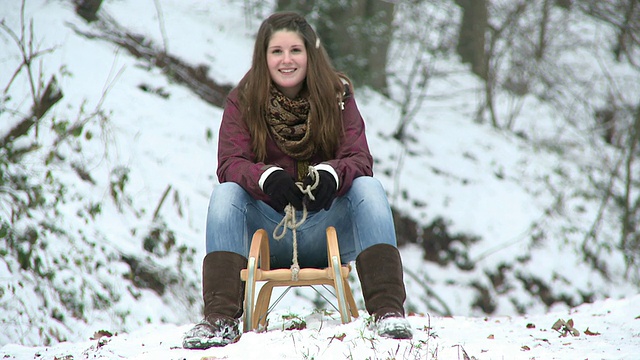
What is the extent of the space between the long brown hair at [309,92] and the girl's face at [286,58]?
0.08 feet

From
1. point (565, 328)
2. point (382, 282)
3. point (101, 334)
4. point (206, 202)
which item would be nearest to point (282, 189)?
point (382, 282)

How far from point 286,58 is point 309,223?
0.72 meters

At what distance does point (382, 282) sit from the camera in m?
2.31

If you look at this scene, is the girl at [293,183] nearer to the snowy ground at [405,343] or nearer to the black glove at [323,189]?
the black glove at [323,189]

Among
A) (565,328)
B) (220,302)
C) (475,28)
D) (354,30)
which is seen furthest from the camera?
(475,28)

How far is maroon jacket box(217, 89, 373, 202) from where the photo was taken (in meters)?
2.45

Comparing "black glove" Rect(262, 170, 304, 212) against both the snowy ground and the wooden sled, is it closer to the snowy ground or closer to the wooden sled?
the wooden sled

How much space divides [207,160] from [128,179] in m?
1.01

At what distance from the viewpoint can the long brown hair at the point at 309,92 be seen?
2631mm

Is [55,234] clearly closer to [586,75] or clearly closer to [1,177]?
[1,177]

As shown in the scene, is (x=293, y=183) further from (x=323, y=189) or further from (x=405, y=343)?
(x=405, y=343)

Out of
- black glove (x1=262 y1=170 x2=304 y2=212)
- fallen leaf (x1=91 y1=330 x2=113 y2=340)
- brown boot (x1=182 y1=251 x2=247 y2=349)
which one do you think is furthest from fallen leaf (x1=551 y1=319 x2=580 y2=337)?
fallen leaf (x1=91 y1=330 x2=113 y2=340)

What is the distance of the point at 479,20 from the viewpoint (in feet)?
31.6

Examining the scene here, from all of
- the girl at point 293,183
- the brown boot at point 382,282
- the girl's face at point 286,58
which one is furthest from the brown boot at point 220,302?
the girl's face at point 286,58
